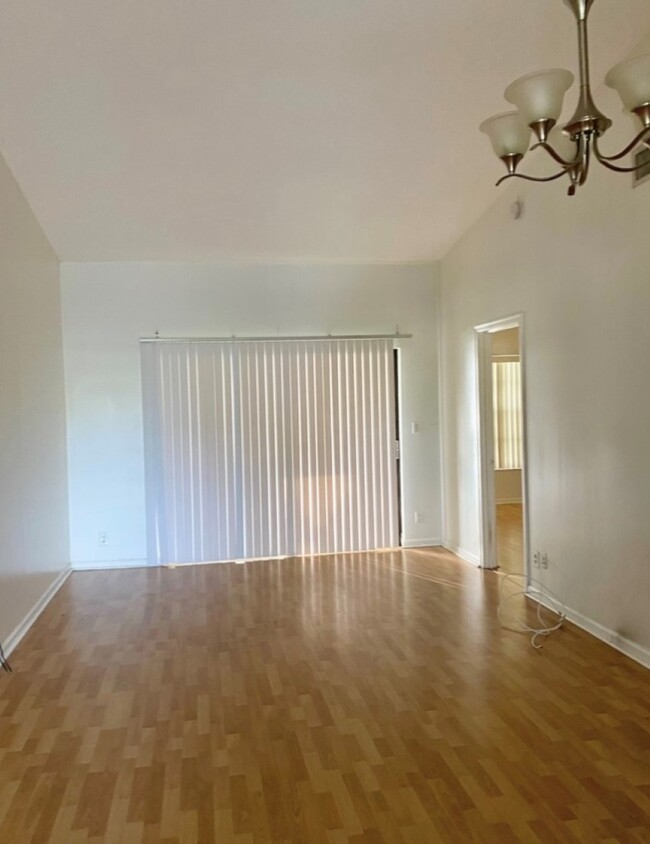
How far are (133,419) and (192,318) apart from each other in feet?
3.47

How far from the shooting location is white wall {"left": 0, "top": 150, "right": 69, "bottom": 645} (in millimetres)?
4078

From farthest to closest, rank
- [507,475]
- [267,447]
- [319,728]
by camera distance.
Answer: [507,475] < [267,447] < [319,728]

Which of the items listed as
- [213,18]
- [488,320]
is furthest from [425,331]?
[213,18]

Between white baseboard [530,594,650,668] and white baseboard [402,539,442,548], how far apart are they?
206 centimetres

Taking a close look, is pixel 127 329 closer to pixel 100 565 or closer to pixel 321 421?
pixel 321 421

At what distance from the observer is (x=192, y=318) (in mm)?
5965

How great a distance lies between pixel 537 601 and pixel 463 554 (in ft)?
4.50

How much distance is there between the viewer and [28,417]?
4602mm

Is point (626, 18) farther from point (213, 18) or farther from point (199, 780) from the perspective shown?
point (199, 780)

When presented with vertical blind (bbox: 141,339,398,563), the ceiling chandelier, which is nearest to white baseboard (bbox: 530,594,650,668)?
vertical blind (bbox: 141,339,398,563)

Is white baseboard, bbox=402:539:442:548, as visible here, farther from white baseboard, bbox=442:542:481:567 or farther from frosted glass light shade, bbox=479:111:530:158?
frosted glass light shade, bbox=479:111:530:158

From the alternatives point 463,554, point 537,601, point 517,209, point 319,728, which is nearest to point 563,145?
point 517,209

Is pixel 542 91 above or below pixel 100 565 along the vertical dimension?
above

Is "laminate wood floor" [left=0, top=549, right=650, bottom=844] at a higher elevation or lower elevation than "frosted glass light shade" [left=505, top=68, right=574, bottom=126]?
lower
